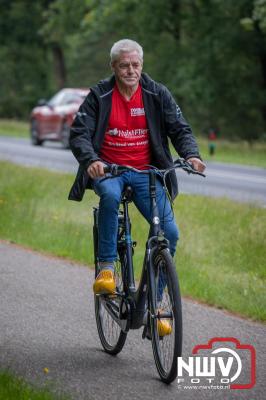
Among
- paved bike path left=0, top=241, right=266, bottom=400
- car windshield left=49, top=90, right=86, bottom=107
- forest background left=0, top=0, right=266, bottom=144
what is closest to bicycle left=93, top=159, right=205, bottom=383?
paved bike path left=0, top=241, right=266, bottom=400

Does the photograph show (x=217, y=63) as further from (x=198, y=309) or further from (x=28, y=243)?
(x=198, y=309)

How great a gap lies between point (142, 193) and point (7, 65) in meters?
68.9

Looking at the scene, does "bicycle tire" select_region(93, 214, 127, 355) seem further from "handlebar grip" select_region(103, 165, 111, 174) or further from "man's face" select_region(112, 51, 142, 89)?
"man's face" select_region(112, 51, 142, 89)

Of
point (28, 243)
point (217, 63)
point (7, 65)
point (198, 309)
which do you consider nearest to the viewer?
point (198, 309)

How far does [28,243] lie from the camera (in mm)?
12391

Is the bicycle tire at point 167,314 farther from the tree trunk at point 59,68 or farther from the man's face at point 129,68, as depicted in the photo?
the tree trunk at point 59,68

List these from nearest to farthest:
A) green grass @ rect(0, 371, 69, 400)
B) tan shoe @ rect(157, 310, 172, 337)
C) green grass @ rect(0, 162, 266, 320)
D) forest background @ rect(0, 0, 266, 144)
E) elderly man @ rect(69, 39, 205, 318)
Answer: green grass @ rect(0, 371, 69, 400)
tan shoe @ rect(157, 310, 172, 337)
elderly man @ rect(69, 39, 205, 318)
green grass @ rect(0, 162, 266, 320)
forest background @ rect(0, 0, 266, 144)

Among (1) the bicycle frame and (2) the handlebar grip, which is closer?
(1) the bicycle frame

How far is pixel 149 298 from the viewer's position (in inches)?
250

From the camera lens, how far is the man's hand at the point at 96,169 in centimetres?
647

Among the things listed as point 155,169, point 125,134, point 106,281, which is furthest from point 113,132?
point 106,281

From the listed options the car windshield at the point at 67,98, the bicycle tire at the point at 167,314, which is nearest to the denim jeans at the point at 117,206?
the bicycle tire at the point at 167,314

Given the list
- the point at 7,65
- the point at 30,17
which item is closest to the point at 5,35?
the point at 30,17

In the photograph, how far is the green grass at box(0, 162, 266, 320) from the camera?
942 centimetres
